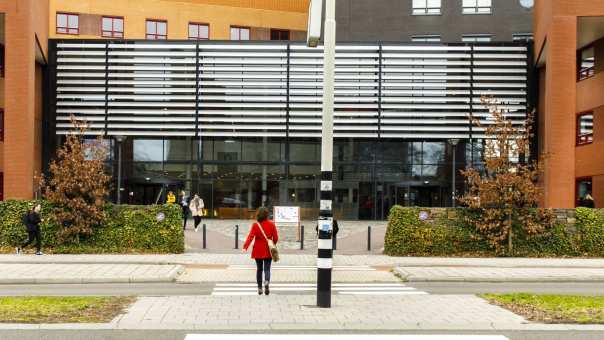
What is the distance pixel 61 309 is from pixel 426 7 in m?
45.6

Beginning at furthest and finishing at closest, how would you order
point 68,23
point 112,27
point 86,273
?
1. point 112,27
2. point 68,23
3. point 86,273

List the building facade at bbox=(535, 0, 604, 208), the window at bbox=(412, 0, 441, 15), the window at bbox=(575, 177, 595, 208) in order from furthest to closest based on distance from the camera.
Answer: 1. the window at bbox=(412, 0, 441, 15)
2. the window at bbox=(575, 177, 595, 208)
3. the building facade at bbox=(535, 0, 604, 208)

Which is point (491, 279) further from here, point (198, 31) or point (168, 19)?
point (168, 19)

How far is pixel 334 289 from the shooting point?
14.2 m

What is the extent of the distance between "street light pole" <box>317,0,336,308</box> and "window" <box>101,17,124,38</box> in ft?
151

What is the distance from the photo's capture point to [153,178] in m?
44.1

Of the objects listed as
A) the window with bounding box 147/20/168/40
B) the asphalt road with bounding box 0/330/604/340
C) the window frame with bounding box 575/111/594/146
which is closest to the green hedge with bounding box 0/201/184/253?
the asphalt road with bounding box 0/330/604/340

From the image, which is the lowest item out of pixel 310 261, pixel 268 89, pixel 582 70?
pixel 310 261

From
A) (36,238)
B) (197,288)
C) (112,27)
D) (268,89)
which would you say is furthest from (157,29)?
(197,288)

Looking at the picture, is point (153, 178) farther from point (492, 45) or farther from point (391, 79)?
point (492, 45)

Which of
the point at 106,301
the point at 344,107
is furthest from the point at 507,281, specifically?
the point at 344,107

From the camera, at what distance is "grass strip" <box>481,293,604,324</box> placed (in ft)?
31.8

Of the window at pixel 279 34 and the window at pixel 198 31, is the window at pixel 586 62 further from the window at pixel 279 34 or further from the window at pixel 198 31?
the window at pixel 198 31

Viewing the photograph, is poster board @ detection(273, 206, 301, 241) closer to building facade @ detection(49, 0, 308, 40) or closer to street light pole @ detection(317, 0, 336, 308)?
street light pole @ detection(317, 0, 336, 308)
